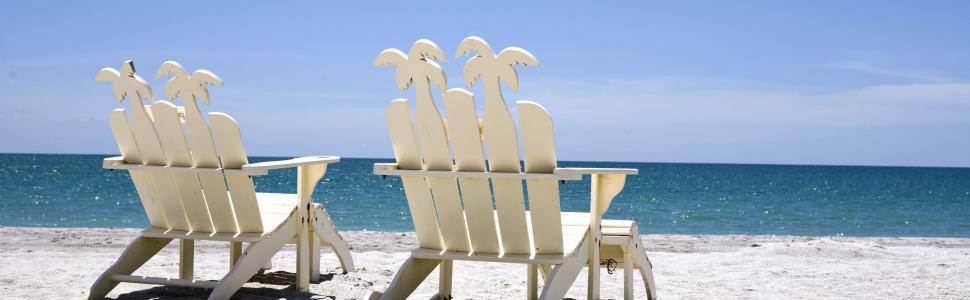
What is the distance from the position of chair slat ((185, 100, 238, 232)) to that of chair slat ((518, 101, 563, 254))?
1456mm

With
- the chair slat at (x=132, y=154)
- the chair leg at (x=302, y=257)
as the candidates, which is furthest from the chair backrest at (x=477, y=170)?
the chair slat at (x=132, y=154)

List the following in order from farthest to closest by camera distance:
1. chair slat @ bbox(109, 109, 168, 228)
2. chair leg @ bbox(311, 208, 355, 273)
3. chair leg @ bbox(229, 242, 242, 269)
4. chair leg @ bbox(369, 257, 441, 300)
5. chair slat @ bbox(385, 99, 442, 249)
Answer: chair leg @ bbox(229, 242, 242, 269)
chair leg @ bbox(311, 208, 355, 273)
chair slat @ bbox(109, 109, 168, 228)
chair leg @ bbox(369, 257, 441, 300)
chair slat @ bbox(385, 99, 442, 249)

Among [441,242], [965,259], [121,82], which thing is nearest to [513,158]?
[441,242]

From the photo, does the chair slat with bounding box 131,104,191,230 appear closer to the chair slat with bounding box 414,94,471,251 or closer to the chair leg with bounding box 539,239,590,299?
the chair slat with bounding box 414,94,471,251

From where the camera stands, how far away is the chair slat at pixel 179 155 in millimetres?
4344

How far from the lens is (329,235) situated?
537 centimetres

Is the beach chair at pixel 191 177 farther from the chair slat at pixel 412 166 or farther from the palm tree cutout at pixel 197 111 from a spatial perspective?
the chair slat at pixel 412 166

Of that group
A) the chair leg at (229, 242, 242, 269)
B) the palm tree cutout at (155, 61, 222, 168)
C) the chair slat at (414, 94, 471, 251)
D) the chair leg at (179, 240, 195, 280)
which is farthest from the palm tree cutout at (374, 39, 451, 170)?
the chair leg at (229, 242, 242, 269)

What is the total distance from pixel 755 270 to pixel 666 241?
3.19m

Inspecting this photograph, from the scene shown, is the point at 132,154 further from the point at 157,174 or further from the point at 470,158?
the point at 470,158

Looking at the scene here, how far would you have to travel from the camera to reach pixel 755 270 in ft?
20.8

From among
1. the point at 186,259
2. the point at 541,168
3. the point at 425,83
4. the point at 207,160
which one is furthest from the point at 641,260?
the point at 186,259

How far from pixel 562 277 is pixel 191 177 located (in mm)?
1859

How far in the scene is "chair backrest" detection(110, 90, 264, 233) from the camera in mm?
4266
